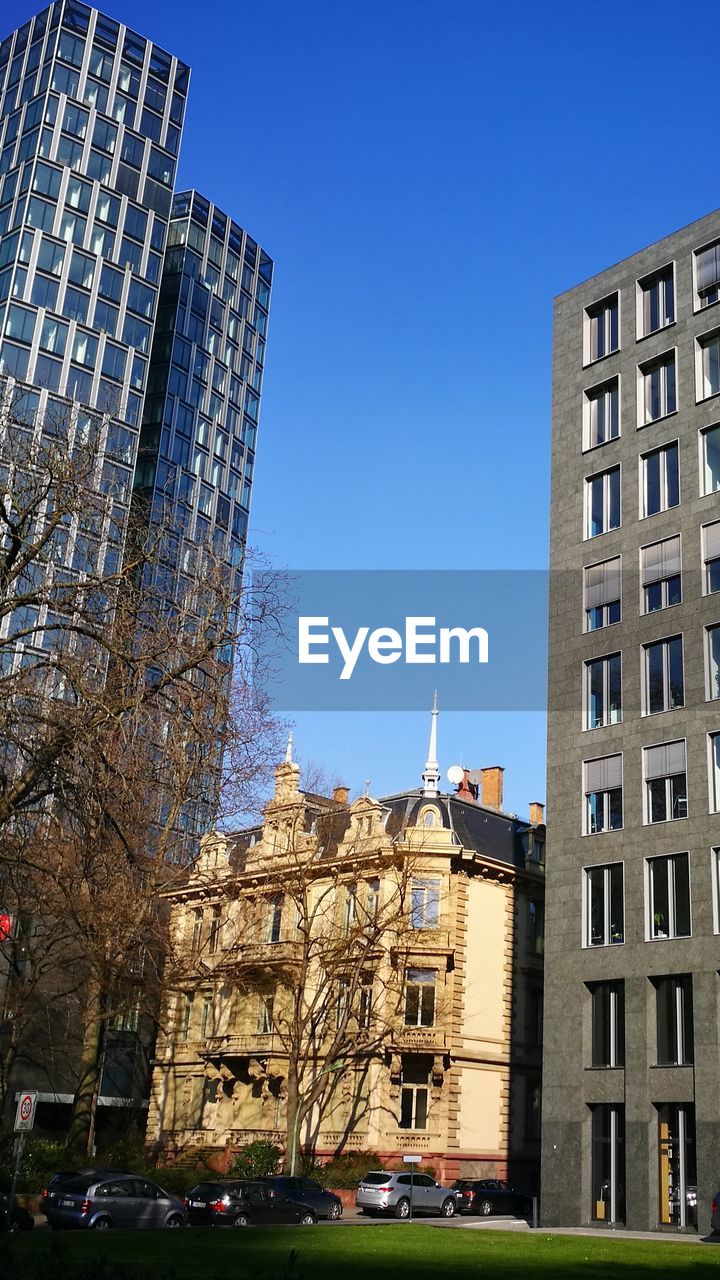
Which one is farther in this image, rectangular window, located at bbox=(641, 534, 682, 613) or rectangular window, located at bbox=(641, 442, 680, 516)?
rectangular window, located at bbox=(641, 442, 680, 516)

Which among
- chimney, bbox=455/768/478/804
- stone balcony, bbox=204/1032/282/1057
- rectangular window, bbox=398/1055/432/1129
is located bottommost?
rectangular window, bbox=398/1055/432/1129

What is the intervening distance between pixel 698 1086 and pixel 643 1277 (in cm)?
1874

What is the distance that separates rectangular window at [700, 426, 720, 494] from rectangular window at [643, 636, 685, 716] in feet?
17.7

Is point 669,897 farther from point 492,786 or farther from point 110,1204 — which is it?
point 492,786

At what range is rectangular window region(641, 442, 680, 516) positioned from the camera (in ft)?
148

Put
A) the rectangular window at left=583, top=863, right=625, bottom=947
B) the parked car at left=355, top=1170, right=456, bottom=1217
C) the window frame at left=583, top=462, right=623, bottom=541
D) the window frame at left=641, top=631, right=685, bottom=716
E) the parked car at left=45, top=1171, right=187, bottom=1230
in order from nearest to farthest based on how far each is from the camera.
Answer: the parked car at left=45, top=1171, right=187, bottom=1230 < the rectangular window at left=583, top=863, right=625, bottom=947 < the window frame at left=641, top=631, right=685, bottom=716 < the parked car at left=355, top=1170, right=456, bottom=1217 < the window frame at left=583, top=462, right=623, bottom=541

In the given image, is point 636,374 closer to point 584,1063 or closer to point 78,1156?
point 584,1063

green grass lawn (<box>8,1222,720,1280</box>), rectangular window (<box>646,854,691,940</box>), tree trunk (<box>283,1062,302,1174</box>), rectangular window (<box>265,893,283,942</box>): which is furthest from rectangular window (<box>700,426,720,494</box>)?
rectangular window (<box>265,893,283,942</box>)

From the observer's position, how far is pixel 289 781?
205ft

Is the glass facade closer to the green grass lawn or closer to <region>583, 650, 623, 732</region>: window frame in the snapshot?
<region>583, 650, 623, 732</region>: window frame

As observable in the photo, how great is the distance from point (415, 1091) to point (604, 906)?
48.4 feet

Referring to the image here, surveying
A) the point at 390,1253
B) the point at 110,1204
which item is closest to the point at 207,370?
the point at 110,1204

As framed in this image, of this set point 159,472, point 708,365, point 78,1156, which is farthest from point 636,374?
point 159,472

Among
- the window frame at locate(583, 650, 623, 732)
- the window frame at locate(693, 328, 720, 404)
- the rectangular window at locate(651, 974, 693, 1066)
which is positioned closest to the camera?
the rectangular window at locate(651, 974, 693, 1066)
